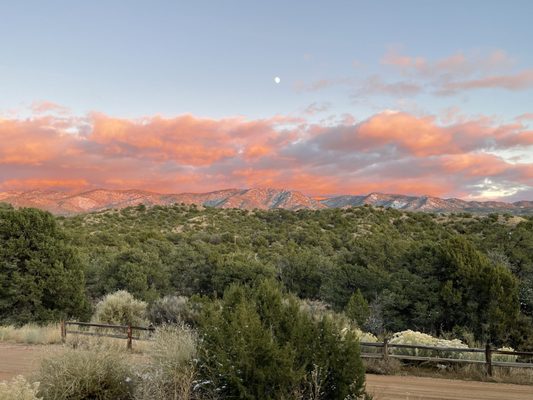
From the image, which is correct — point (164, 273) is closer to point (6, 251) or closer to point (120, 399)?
point (6, 251)

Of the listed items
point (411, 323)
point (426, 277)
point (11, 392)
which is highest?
point (11, 392)

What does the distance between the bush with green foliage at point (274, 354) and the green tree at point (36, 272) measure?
1979 centimetres

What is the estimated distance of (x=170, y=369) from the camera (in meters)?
8.84

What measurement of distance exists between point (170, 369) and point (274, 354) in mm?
2055

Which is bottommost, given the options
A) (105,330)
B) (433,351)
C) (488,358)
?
(105,330)

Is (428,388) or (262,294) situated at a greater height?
(262,294)

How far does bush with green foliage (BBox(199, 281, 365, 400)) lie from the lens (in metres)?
7.93

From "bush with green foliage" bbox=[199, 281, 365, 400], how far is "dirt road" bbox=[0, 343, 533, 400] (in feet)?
10.6

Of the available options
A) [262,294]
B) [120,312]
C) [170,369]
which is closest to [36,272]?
[120,312]

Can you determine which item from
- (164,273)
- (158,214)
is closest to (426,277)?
(164,273)

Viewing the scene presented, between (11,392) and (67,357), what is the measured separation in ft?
7.96

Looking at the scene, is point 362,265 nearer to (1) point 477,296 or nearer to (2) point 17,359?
(1) point 477,296

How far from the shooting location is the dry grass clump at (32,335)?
20859 millimetres

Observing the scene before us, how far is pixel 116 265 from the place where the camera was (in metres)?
38.7
